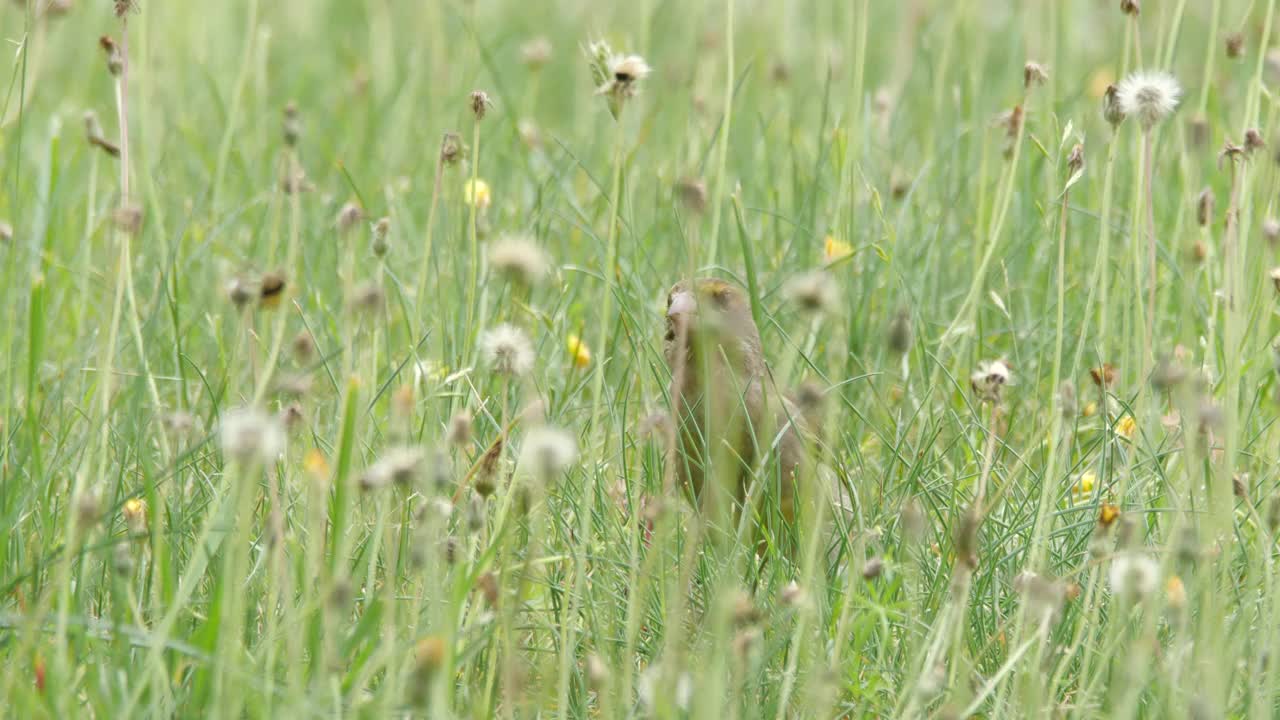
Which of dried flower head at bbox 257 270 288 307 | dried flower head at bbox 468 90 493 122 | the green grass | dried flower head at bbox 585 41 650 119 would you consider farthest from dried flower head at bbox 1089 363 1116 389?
dried flower head at bbox 257 270 288 307

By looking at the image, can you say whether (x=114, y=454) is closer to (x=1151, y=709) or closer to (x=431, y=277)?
(x=431, y=277)

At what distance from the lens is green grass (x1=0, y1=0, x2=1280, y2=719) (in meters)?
2.19

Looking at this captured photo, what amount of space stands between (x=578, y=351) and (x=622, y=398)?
0.22 metres

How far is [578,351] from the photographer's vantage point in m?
3.64

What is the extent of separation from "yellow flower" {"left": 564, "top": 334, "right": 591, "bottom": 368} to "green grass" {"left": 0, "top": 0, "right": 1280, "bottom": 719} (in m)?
0.04

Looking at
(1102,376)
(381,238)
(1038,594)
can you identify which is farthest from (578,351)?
(1038,594)

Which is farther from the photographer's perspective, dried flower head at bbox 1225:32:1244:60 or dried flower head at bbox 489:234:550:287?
dried flower head at bbox 1225:32:1244:60

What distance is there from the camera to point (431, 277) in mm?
4324

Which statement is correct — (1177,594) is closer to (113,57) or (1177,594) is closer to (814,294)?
(814,294)

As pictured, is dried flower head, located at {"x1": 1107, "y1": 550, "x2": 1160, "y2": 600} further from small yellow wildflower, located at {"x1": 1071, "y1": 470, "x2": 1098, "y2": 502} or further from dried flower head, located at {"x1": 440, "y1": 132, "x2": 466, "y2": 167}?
dried flower head, located at {"x1": 440, "y1": 132, "x2": 466, "y2": 167}

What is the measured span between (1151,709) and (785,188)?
2690mm

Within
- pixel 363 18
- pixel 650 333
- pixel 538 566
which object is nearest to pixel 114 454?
pixel 538 566

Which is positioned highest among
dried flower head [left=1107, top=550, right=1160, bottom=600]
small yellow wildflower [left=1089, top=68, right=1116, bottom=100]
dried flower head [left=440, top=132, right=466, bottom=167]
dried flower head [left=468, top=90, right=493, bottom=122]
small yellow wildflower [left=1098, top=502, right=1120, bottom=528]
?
small yellow wildflower [left=1089, top=68, right=1116, bottom=100]

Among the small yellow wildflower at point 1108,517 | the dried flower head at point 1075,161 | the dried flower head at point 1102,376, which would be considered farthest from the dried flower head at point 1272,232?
the dried flower head at point 1102,376
